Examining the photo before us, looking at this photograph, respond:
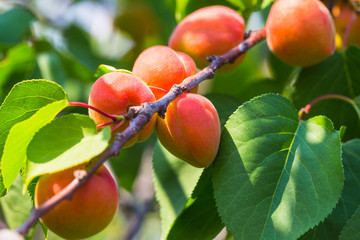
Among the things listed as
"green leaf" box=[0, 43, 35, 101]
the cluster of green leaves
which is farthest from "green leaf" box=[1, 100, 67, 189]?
"green leaf" box=[0, 43, 35, 101]

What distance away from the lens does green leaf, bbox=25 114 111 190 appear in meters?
0.57

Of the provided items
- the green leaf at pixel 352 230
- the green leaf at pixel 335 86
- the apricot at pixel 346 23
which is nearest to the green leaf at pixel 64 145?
the green leaf at pixel 352 230

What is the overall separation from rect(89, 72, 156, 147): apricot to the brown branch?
3 centimetres

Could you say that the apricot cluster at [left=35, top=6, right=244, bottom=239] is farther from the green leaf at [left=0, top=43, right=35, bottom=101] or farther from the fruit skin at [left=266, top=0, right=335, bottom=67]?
the green leaf at [left=0, top=43, right=35, bottom=101]

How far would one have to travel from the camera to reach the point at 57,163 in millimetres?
576

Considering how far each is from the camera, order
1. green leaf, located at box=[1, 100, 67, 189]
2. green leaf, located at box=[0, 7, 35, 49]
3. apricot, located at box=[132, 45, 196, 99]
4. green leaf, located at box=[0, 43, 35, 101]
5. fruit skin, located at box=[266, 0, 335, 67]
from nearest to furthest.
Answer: green leaf, located at box=[1, 100, 67, 189] → apricot, located at box=[132, 45, 196, 99] → fruit skin, located at box=[266, 0, 335, 67] → green leaf, located at box=[0, 43, 35, 101] → green leaf, located at box=[0, 7, 35, 49]

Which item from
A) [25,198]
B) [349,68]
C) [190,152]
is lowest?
[25,198]

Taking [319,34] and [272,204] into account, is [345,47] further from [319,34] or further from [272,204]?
[272,204]

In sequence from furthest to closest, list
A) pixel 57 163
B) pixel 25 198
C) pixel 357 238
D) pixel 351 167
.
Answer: pixel 25 198 < pixel 351 167 < pixel 357 238 < pixel 57 163

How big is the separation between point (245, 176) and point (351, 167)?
0.84ft

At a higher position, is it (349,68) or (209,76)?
(209,76)

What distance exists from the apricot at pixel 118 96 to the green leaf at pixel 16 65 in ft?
1.85

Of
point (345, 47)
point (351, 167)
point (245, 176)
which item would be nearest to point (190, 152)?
point (245, 176)

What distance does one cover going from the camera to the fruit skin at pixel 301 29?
0.90 metres
